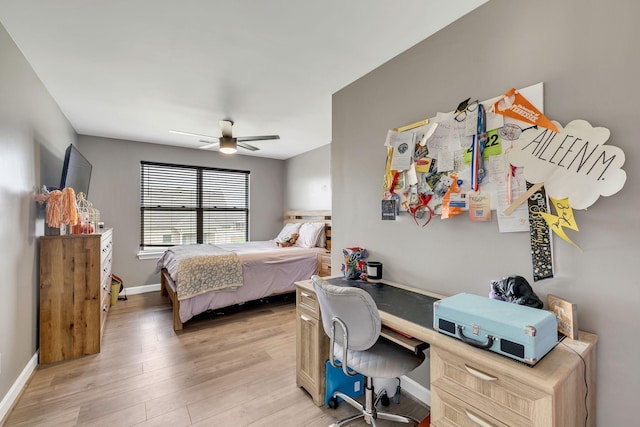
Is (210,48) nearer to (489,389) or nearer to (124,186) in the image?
(489,389)

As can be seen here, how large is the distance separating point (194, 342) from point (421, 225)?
2461mm

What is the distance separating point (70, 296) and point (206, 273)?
1.17 metres

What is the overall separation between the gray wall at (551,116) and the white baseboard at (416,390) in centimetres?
70

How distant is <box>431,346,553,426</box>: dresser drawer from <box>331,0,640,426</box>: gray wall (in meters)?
0.59

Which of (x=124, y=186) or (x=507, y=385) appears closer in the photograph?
(x=507, y=385)

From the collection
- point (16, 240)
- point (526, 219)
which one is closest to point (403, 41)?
point (526, 219)

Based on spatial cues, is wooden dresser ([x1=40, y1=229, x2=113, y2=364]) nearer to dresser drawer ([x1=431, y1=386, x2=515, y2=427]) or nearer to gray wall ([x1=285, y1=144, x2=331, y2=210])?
dresser drawer ([x1=431, y1=386, x2=515, y2=427])

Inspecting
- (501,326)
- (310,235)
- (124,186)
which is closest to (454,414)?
(501,326)

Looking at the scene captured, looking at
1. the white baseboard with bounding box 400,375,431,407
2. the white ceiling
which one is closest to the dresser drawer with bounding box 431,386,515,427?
the white baseboard with bounding box 400,375,431,407

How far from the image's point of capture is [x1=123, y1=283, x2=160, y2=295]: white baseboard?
4500 millimetres

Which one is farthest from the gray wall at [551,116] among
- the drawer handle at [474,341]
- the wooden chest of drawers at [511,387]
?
the drawer handle at [474,341]

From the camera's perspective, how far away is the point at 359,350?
4.92 ft

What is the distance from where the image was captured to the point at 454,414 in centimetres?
112

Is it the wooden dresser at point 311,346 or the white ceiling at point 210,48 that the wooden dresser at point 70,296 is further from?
the wooden dresser at point 311,346
